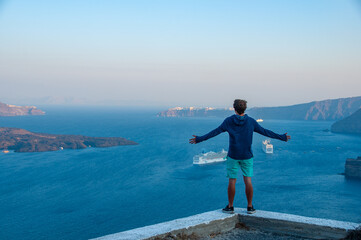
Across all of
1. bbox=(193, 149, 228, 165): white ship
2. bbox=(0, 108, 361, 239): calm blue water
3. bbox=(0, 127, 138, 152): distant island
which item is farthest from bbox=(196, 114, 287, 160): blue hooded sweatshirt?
bbox=(0, 127, 138, 152): distant island

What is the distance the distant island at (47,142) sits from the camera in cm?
5174

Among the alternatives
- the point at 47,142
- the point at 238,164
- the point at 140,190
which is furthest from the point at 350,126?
the point at 238,164

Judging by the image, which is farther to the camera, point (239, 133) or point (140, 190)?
point (140, 190)

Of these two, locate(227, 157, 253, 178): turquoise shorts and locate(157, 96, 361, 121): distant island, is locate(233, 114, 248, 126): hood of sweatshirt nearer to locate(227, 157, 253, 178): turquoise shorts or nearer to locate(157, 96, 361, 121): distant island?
locate(227, 157, 253, 178): turquoise shorts

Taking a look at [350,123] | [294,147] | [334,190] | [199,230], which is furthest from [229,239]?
[350,123]

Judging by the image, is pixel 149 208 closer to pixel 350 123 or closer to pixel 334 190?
pixel 334 190

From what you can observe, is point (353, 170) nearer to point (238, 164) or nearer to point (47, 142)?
point (238, 164)

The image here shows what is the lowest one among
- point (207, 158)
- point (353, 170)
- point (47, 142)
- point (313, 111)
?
point (47, 142)

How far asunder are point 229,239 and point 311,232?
568 millimetres

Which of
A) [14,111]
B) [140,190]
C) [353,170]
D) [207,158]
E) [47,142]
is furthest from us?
[14,111]

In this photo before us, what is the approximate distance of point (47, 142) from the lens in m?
55.4

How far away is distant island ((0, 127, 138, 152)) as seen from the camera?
51.7 metres

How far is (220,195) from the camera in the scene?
2450cm

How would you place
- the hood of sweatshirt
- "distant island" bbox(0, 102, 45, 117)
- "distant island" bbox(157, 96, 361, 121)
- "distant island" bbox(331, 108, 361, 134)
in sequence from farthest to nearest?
"distant island" bbox(0, 102, 45, 117) → "distant island" bbox(157, 96, 361, 121) → "distant island" bbox(331, 108, 361, 134) → the hood of sweatshirt
